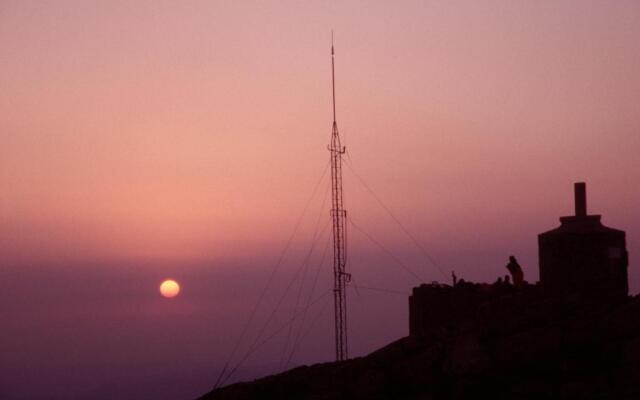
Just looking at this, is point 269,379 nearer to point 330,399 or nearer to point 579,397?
point 330,399

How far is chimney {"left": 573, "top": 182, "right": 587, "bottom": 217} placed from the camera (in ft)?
104

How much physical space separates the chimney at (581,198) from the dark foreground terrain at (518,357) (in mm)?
3459

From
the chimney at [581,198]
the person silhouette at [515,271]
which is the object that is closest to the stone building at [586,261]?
the chimney at [581,198]

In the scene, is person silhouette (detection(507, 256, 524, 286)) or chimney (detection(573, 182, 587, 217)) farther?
person silhouette (detection(507, 256, 524, 286))

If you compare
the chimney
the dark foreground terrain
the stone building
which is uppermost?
the chimney

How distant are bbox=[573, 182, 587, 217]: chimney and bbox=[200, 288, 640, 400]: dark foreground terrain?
11.3 ft

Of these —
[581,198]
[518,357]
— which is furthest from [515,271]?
[518,357]

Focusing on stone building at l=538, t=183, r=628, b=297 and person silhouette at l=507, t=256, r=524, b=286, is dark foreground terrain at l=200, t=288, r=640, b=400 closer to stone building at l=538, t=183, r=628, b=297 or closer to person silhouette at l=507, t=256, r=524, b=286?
Result: stone building at l=538, t=183, r=628, b=297

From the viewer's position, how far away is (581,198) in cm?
3195

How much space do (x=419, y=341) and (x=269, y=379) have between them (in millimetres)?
7349

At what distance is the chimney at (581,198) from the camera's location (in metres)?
31.7

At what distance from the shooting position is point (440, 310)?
3506cm

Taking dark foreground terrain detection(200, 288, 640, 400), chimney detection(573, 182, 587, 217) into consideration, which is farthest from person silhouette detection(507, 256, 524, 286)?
chimney detection(573, 182, 587, 217)

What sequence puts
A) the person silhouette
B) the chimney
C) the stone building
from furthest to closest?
the person silhouette → the chimney → the stone building
